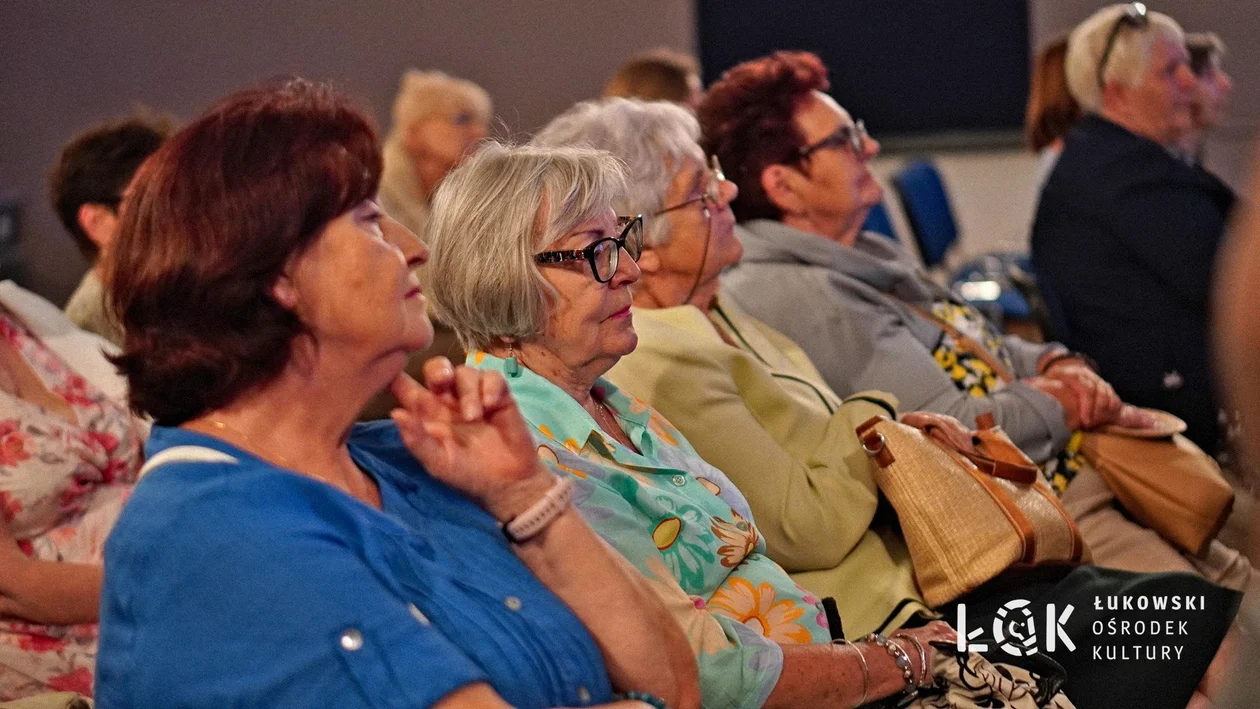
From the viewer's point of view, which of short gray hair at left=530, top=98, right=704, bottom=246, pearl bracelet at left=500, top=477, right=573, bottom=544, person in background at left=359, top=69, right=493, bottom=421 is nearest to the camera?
pearl bracelet at left=500, top=477, right=573, bottom=544

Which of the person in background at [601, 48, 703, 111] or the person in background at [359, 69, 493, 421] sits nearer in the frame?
the person in background at [601, 48, 703, 111]

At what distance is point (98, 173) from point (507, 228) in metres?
1.52

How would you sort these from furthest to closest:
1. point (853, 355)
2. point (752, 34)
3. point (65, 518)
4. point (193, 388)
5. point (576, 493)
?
point (752, 34), point (853, 355), point (65, 518), point (576, 493), point (193, 388)

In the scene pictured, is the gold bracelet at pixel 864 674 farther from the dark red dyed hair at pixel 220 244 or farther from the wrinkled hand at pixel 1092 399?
the wrinkled hand at pixel 1092 399

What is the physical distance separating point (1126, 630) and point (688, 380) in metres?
0.86

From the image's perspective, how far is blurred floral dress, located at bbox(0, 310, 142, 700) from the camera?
2049mm

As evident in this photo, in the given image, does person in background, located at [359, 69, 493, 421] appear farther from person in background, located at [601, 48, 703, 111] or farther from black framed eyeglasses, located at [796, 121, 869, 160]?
black framed eyeglasses, located at [796, 121, 869, 160]

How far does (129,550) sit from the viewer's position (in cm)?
123

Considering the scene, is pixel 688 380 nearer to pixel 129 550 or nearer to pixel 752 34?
pixel 129 550

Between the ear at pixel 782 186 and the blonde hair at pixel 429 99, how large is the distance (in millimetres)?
2824

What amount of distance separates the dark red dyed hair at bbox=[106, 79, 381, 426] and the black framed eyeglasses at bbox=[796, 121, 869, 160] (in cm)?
188

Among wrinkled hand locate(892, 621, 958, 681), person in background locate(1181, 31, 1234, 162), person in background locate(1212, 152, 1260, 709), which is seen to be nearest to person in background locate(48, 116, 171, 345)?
wrinkled hand locate(892, 621, 958, 681)

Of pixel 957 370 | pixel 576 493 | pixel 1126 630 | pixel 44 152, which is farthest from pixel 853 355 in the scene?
pixel 44 152

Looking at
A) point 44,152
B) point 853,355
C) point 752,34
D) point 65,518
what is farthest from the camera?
point 752,34
